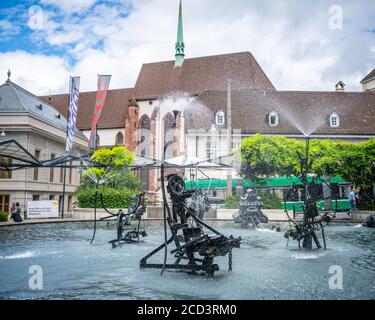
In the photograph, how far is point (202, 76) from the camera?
57188 millimetres

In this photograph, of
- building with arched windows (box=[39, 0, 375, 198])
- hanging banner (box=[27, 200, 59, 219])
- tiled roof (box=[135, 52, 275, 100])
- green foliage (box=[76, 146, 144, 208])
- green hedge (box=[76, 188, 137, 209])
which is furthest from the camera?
tiled roof (box=[135, 52, 275, 100])

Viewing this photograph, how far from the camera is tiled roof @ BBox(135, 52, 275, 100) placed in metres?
54.0

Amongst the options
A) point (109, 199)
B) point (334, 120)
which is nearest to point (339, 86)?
point (334, 120)

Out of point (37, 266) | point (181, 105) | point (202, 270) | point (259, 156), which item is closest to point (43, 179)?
point (259, 156)

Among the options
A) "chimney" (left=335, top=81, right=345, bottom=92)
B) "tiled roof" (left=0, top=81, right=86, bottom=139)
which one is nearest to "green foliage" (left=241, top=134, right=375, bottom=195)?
"tiled roof" (left=0, top=81, right=86, bottom=139)

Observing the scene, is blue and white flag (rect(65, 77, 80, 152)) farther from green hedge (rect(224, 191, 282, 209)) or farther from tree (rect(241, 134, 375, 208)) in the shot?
tree (rect(241, 134, 375, 208))

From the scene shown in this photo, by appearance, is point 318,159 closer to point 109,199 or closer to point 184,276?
point 109,199

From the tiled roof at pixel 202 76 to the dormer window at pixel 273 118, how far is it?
808 centimetres

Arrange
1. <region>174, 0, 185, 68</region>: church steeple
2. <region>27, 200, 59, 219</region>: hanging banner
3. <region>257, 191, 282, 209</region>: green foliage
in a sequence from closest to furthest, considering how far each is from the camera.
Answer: <region>27, 200, 59, 219</region>: hanging banner, <region>257, 191, 282, 209</region>: green foliage, <region>174, 0, 185, 68</region>: church steeple

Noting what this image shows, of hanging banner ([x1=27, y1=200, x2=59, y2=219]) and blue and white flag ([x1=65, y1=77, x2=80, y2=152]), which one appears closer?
hanging banner ([x1=27, y1=200, x2=59, y2=219])

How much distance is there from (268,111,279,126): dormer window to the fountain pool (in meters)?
36.2

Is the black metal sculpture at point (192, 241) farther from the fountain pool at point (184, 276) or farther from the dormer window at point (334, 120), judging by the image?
the dormer window at point (334, 120)

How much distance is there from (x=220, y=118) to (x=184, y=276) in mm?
40517
